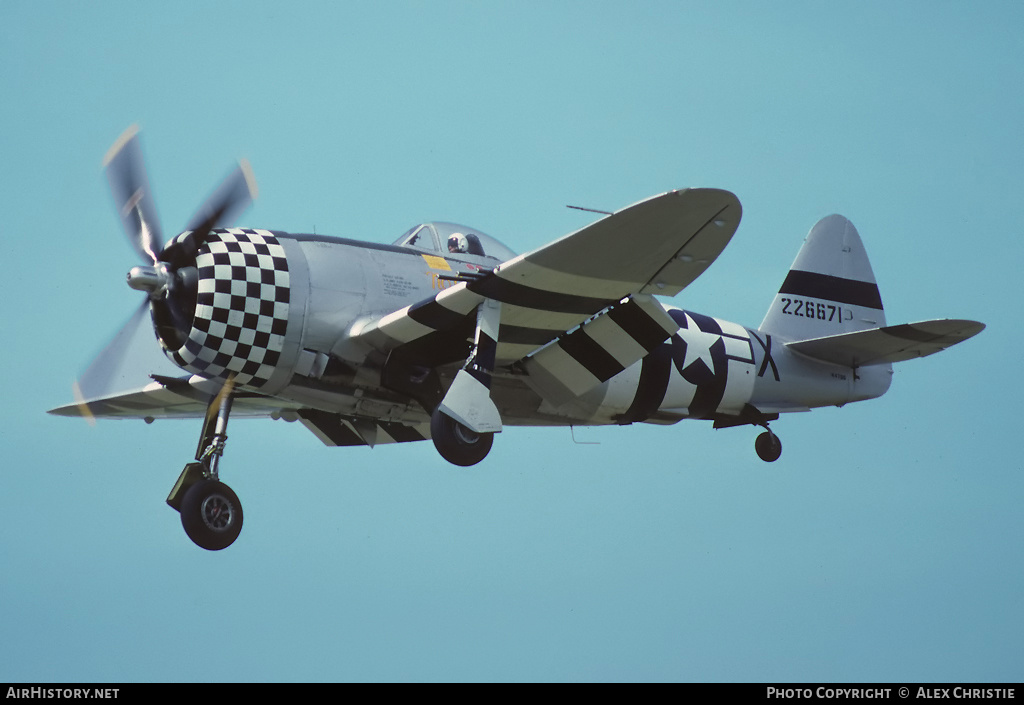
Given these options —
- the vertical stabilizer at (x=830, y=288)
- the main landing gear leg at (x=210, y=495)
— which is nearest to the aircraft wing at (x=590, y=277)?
the main landing gear leg at (x=210, y=495)

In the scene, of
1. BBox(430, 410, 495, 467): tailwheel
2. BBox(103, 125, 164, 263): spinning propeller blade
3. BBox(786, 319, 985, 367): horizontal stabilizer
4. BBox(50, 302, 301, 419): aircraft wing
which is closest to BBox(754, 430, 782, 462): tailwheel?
BBox(786, 319, 985, 367): horizontal stabilizer

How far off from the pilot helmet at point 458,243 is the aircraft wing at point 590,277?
1129mm

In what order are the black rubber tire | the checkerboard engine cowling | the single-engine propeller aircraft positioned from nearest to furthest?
the single-engine propeller aircraft < the checkerboard engine cowling < the black rubber tire

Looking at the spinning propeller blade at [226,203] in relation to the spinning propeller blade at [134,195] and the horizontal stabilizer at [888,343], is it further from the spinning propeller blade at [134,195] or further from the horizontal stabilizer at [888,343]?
the horizontal stabilizer at [888,343]

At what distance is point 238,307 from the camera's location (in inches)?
412

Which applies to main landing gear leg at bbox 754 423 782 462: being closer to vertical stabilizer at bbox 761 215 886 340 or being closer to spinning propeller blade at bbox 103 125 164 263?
vertical stabilizer at bbox 761 215 886 340

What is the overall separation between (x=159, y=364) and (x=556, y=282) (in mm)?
4316

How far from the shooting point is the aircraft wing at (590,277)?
31.6 ft

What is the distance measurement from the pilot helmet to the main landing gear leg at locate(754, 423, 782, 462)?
418cm

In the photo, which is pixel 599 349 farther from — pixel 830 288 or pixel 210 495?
pixel 830 288

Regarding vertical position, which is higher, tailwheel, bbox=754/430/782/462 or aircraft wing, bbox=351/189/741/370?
aircraft wing, bbox=351/189/741/370

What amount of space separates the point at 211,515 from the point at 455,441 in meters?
2.39

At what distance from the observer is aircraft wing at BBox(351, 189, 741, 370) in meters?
9.63

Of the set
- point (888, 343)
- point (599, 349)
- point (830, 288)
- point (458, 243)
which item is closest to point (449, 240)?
point (458, 243)
